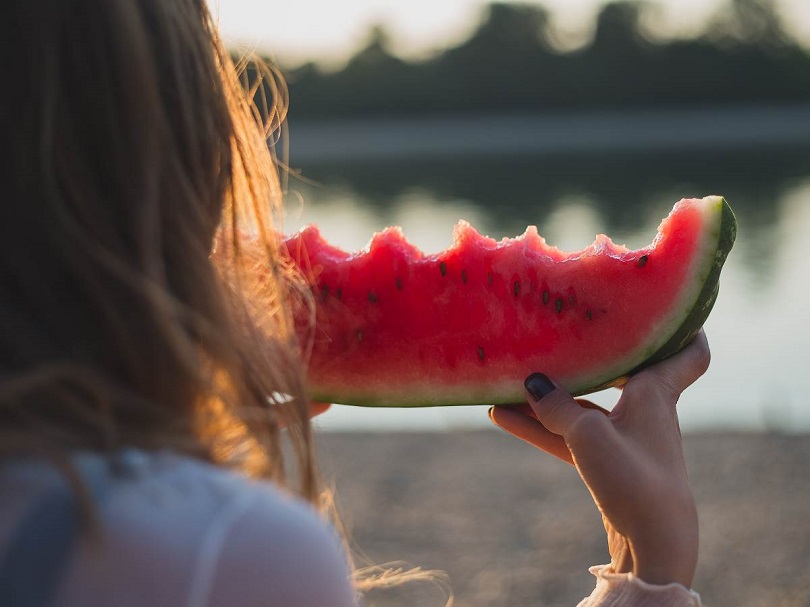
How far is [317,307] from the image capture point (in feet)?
6.87

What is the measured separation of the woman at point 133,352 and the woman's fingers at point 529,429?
1.94 feet

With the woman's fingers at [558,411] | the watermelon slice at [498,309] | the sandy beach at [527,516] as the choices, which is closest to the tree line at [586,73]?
the sandy beach at [527,516]

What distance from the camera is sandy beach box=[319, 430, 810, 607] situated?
482 cm

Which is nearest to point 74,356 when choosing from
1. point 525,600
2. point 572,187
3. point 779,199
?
point 525,600

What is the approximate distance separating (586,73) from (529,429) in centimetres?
5286

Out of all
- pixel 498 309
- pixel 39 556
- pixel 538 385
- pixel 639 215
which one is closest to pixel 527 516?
pixel 498 309

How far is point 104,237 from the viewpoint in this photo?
2.93 feet

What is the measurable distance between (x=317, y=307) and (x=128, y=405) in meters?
1.25

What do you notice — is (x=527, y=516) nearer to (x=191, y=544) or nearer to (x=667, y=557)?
(x=667, y=557)

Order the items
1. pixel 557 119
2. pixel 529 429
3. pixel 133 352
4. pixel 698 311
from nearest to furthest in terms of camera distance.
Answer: pixel 133 352 < pixel 529 429 < pixel 698 311 < pixel 557 119

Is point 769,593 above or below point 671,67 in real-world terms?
below

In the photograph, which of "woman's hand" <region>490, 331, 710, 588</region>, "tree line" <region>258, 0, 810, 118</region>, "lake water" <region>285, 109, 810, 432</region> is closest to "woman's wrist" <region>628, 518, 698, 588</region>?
"woman's hand" <region>490, 331, 710, 588</region>

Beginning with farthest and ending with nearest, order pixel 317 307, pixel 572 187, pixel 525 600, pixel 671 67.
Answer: pixel 671 67
pixel 572 187
pixel 525 600
pixel 317 307

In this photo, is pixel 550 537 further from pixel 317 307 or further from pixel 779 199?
pixel 779 199
